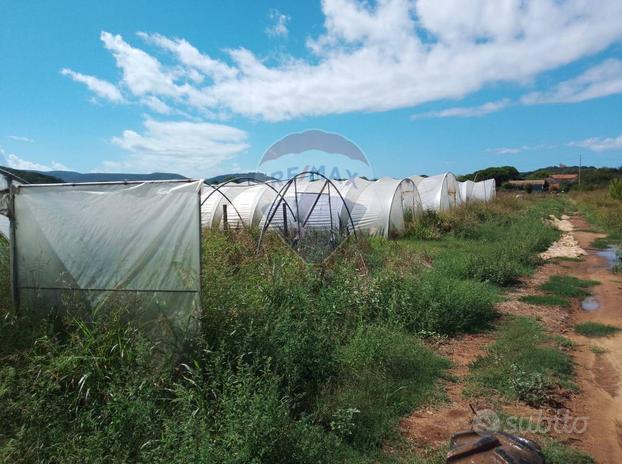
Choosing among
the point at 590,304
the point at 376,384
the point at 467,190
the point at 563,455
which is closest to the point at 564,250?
the point at 590,304

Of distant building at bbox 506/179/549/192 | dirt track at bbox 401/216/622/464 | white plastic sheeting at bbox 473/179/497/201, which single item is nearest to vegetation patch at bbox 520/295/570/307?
dirt track at bbox 401/216/622/464

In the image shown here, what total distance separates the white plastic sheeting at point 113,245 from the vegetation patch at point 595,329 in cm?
584

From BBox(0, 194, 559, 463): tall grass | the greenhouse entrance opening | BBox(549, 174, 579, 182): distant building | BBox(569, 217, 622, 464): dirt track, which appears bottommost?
BBox(569, 217, 622, 464): dirt track

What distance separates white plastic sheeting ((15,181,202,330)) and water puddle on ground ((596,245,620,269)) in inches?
470

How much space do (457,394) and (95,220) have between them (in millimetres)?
4283

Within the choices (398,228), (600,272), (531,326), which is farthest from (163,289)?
(398,228)

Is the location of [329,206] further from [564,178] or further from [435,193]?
[564,178]

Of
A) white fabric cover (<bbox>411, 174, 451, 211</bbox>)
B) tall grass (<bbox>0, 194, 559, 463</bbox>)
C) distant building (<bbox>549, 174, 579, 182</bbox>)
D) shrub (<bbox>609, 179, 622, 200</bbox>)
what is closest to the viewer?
tall grass (<bbox>0, 194, 559, 463</bbox>)

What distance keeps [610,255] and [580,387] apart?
1127 centimetres

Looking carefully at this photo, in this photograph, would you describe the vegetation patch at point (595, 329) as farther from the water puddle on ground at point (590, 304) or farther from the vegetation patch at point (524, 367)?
the water puddle on ground at point (590, 304)

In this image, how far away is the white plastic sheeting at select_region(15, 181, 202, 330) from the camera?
4.61 metres

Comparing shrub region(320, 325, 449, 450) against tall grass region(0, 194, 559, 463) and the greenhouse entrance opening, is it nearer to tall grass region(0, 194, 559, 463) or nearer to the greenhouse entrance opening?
tall grass region(0, 194, 559, 463)

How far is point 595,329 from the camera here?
6902 millimetres

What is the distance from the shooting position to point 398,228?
16.6m
